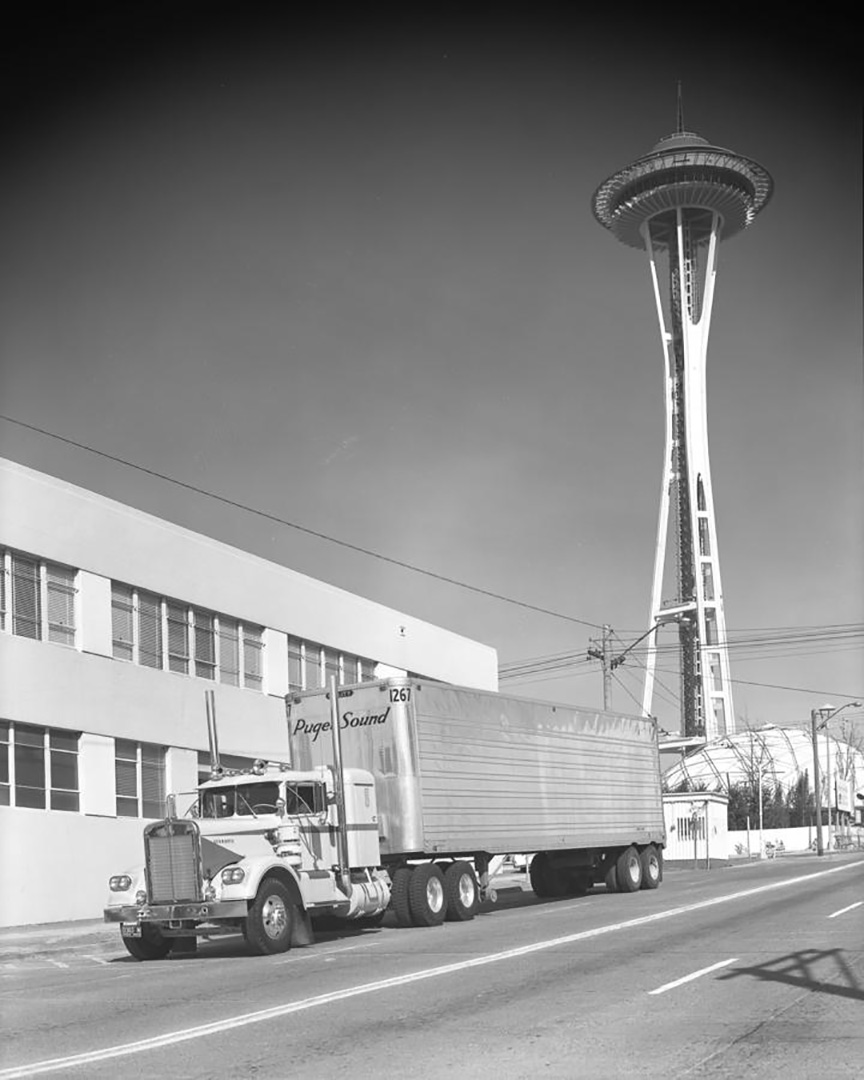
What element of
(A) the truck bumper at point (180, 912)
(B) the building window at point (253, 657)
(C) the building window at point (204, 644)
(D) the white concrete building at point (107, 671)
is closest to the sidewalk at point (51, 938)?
(D) the white concrete building at point (107, 671)

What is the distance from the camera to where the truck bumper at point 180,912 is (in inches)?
696

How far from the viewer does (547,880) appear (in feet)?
96.9

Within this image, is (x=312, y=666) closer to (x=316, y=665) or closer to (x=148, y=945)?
(x=316, y=665)

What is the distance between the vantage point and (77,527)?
94.4 feet

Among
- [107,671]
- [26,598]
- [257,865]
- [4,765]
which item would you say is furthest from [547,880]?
[257,865]

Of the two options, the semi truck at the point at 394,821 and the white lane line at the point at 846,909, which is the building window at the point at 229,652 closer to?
the semi truck at the point at 394,821

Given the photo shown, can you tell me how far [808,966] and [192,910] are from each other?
7.76 m

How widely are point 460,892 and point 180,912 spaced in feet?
21.8

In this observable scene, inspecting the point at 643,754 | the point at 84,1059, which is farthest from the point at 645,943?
the point at 643,754

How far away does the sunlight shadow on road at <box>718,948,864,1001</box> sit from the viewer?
12.1 metres

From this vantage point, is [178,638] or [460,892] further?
[178,638]

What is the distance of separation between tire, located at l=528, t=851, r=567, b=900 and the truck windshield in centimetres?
1073

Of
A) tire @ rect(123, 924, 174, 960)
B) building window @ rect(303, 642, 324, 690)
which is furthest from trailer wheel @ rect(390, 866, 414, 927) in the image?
building window @ rect(303, 642, 324, 690)

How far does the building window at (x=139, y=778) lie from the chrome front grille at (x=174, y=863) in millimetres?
11198
